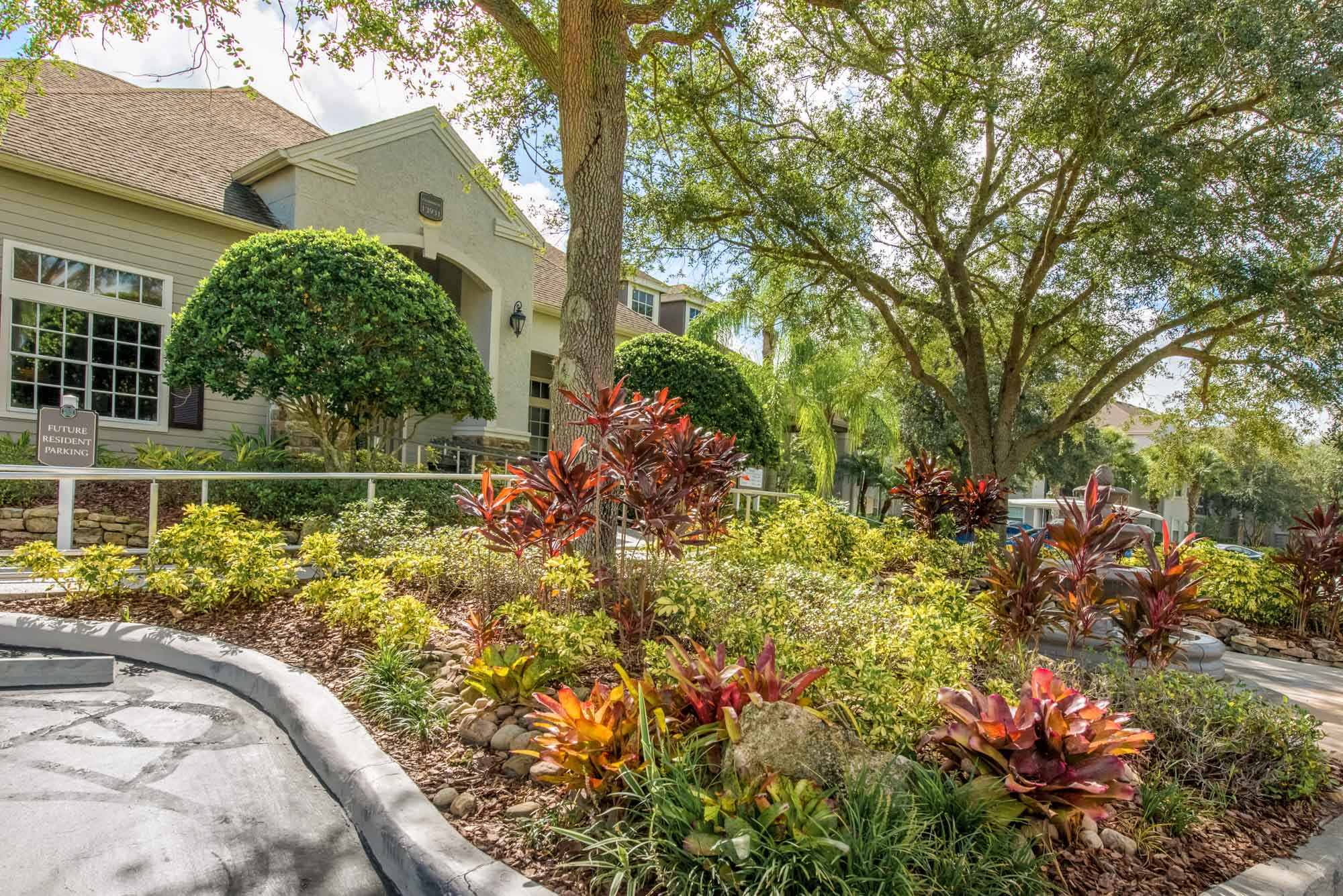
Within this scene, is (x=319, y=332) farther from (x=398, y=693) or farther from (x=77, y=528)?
(x=398, y=693)

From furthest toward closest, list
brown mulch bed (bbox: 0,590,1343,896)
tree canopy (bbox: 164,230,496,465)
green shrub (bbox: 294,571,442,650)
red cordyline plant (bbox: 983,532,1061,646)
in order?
tree canopy (bbox: 164,230,496,465) → red cordyline plant (bbox: 983,532,1061,646) → green shrub (bbox: 294,571,442,650) → brown mulch bed (bbox: 0,590,1343,896)

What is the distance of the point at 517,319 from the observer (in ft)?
47.2

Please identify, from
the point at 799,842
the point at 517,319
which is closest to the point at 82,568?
the point at 799,842

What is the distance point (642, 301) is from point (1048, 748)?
2049 cm

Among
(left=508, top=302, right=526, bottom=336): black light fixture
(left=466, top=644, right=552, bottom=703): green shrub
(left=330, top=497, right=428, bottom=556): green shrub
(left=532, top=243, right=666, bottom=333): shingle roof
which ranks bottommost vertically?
(left=466, top=644, right=552, bottom=703): green shrub

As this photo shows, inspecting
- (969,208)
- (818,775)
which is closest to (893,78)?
(969,208)

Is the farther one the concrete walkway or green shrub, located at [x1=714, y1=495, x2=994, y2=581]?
green shrub, located at [x1=714, y1=495, x2=994, y2=581]

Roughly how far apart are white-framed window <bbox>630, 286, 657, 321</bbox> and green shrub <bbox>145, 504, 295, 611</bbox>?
1699cm

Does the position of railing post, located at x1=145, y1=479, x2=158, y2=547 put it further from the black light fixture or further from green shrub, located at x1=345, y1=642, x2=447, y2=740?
the black light fixture

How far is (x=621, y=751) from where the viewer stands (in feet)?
9.05

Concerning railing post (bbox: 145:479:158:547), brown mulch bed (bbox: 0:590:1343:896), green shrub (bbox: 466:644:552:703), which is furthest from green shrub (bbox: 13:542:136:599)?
green shrub (bbox: 466:644:552:703)

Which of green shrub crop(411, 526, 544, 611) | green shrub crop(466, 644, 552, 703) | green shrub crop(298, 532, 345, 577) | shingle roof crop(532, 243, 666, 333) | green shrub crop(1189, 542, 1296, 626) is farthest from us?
shingle roof crop(532, 243, 666, 333)

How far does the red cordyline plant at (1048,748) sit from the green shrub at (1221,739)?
737mm

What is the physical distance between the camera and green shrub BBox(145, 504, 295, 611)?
4840 mm
